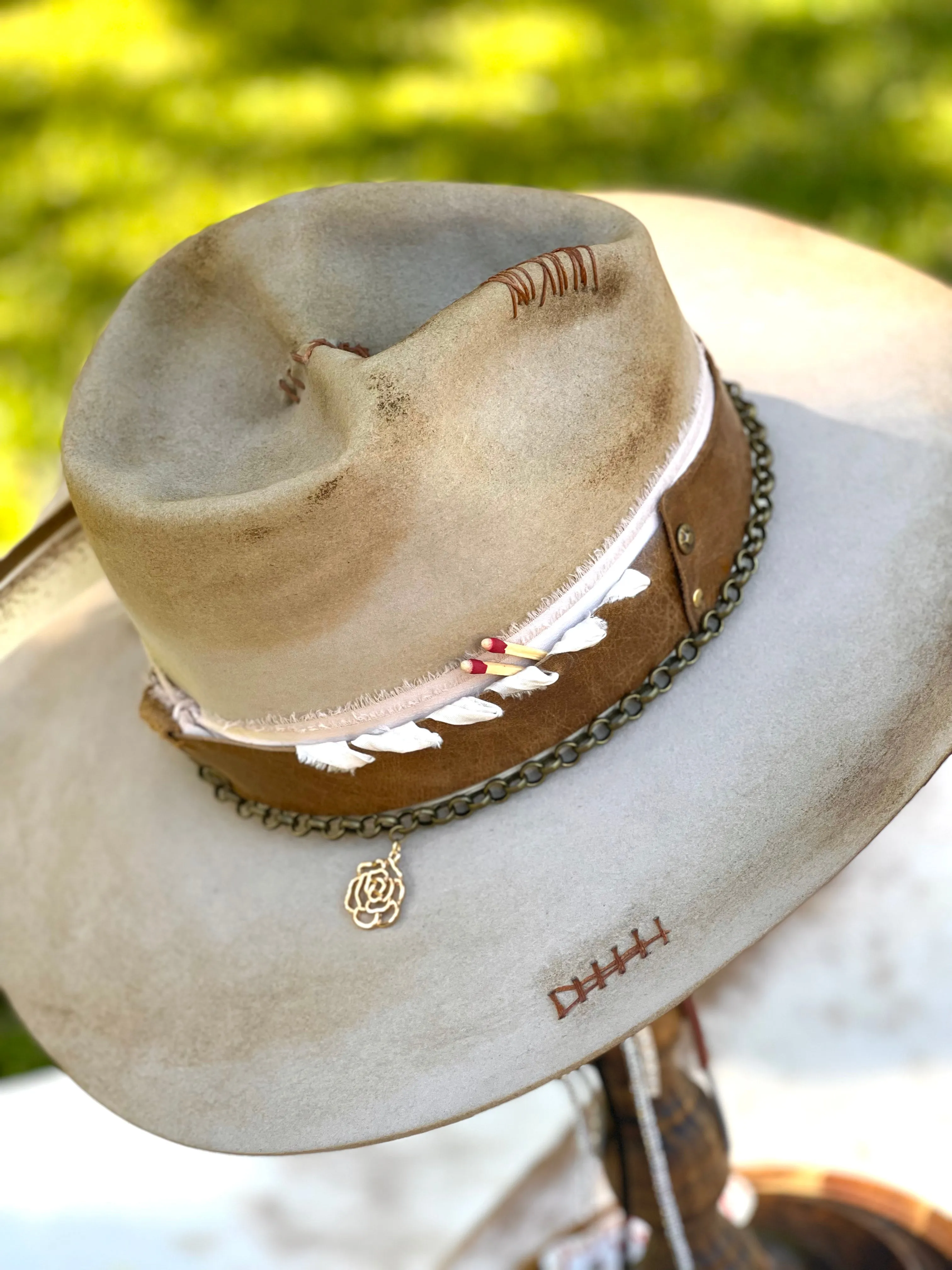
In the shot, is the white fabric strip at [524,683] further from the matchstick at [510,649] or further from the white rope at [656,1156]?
the white rope at [656,1156]

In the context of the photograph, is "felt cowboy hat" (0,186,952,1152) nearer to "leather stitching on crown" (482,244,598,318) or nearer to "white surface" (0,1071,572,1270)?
"leather stitching on crown" (482,244,598,318)

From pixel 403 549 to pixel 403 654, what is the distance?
0.30 ft

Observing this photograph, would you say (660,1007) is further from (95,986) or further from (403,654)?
(95,986)

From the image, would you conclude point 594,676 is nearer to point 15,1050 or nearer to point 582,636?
point 582,636

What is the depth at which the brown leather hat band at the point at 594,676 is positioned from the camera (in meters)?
1.08

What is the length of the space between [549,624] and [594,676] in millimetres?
68

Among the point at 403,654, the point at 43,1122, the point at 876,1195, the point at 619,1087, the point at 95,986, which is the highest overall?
the point at 403,654

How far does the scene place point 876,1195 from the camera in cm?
176

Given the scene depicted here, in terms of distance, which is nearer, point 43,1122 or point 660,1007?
point 660,1007

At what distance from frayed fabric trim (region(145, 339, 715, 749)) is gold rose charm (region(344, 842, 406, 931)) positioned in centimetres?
13

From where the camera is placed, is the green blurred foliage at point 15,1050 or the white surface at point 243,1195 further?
the green blurred foliage at point 15,1050

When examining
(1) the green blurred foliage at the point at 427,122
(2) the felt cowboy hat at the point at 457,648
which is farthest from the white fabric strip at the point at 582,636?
(1) the green blurred foliage at the point at 427,122

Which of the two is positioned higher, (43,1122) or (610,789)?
(610,789)

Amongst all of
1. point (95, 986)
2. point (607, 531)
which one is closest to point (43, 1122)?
point (95, 986)
